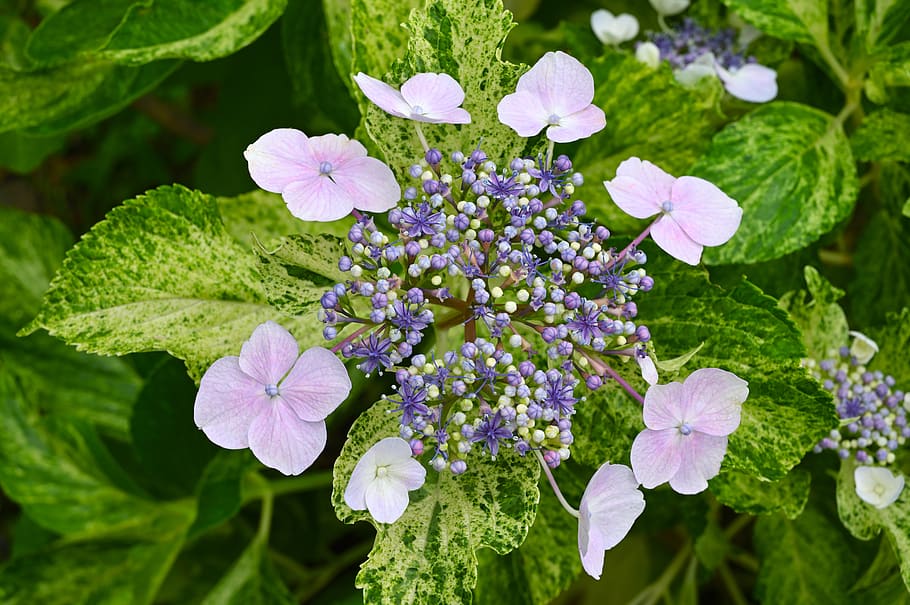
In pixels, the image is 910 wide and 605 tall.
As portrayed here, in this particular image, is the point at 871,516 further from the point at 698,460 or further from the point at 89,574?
the point at 89,574

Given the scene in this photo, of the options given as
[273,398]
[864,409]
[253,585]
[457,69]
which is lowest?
[253,585]

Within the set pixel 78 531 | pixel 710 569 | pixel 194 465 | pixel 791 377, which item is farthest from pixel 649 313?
pixel 78 531

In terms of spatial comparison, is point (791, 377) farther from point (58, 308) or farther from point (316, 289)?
point (58, 308)

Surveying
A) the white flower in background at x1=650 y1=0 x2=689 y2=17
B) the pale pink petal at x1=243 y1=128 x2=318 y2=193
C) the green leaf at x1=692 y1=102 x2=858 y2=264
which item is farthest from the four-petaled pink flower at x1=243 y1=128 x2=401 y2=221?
the white flower in background at x1=650 y1=0 x2=689 y2=17

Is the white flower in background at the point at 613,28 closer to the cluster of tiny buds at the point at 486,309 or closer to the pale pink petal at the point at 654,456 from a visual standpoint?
the cluster of tiny buds at the point at 486,309

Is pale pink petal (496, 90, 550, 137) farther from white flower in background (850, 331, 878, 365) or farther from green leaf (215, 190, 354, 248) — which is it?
white flower in background (850, 331, 878, 365)

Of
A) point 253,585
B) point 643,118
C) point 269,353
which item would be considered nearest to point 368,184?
point 269,353
